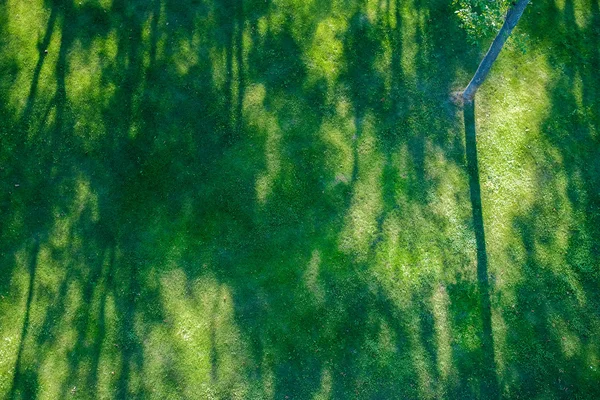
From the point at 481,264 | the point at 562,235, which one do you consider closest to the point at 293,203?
the point at 481,264

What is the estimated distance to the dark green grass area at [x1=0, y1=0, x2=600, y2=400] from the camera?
37.5ft

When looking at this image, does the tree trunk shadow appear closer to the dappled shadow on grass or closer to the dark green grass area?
the dark green grass area

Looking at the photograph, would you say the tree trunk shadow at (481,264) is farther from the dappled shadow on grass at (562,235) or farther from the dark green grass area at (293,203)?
the dappled shadow on grass at (562,235)

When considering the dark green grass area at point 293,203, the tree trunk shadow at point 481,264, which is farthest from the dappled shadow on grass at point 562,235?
the tree trunk shadow at point 481,264

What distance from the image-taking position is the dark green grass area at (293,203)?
11.4 metres

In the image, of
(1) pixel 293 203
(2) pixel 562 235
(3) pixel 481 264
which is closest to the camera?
(3) pixel 481 264

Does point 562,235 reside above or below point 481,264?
above

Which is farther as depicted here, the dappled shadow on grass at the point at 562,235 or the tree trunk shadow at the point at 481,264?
the dappled shadow on grass at the point at 562,235

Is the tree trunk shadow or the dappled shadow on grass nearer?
the tree trunk shadow

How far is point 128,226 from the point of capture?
480 inches

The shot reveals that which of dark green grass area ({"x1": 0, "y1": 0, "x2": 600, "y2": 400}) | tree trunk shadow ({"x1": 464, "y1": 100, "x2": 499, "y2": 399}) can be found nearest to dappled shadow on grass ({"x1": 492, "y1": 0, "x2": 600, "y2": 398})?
dark green grass area ({"x1": 0, "y1": 0, "x2": 600, "y2": 400})

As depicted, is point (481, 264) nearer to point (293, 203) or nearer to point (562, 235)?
point (562, 235)

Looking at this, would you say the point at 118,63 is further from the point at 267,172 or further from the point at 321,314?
the point at 321,314

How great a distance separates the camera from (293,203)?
40.8ft
